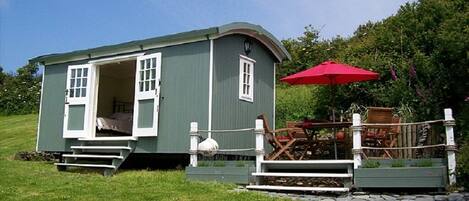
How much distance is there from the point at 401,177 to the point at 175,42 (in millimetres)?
5081

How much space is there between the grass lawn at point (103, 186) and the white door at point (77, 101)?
98 centimetres

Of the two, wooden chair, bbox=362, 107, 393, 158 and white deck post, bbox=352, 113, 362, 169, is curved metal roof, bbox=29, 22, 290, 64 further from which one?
white deck post, bbox=352, 113, 362, 169

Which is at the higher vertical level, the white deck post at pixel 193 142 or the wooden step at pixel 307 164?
the white deck post at pixel 193 142

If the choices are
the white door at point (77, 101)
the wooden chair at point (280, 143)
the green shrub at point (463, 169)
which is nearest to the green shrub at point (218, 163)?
the wooden chair at point (280, 143)

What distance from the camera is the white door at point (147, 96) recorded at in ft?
33.6

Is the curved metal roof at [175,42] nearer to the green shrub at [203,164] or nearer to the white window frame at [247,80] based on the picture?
the white window frame at [247,80]

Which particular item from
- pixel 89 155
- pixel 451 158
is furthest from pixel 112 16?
pixel 451 158

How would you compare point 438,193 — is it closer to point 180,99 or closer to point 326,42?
point 180,99

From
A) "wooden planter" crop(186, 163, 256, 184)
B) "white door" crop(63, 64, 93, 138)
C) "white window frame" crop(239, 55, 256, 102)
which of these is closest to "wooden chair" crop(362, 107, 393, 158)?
"wooden planter" crop(186, 163, 256, 184)

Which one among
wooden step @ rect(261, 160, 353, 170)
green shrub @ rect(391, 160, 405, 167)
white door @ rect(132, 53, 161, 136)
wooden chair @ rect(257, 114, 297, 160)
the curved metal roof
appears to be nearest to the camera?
green shrub @ rect(391, 160, 405, 167)

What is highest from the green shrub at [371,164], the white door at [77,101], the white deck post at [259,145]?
the white door at [77,101]

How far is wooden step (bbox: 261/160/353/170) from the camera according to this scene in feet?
25.2

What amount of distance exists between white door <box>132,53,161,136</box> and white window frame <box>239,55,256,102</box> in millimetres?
1669

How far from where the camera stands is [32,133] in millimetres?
19266
